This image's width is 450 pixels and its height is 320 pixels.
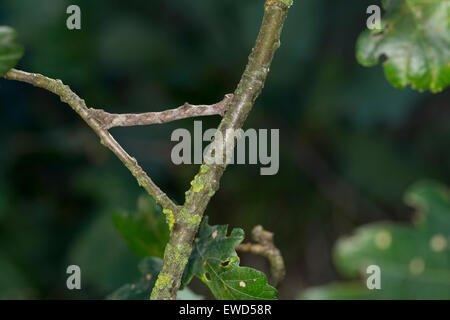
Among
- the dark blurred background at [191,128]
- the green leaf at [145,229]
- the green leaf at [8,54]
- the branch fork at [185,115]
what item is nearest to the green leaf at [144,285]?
the green leaf at [145,229]

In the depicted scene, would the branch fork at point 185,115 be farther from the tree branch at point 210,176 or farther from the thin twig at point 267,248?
the thin twig at point 267,248

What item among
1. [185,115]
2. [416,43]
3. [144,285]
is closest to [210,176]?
[185,115]

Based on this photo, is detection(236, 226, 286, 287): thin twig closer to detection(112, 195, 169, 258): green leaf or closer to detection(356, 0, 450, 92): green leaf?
detection(112, 195, 169, 258): green leaf

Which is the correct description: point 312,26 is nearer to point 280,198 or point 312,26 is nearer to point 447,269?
point 280,198

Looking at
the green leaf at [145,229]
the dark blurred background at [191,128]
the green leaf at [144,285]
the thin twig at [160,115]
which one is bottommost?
the green leaf at [144,285]

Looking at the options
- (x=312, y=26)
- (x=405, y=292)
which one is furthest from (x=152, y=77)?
(x=405, y=292)

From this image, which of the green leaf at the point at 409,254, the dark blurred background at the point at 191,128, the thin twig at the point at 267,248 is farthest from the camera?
the dark blurred background at the point at 191,128

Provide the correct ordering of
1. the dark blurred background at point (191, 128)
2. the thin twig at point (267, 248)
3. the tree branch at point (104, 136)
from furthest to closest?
the dark blurred background at point (191, 128) < the thin twig at point (267, 248) < the tree branch at point (104, 136)

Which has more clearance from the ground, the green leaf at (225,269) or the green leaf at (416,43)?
the green leaf at (416,43)

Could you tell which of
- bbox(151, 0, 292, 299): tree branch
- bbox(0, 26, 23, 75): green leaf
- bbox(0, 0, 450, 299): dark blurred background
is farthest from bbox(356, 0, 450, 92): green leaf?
bbox(0, 0, 450, 299): dark blurred background
